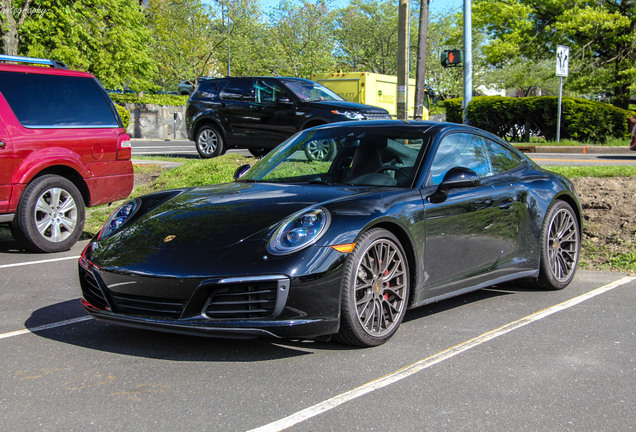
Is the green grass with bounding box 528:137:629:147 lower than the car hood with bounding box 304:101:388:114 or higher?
lower

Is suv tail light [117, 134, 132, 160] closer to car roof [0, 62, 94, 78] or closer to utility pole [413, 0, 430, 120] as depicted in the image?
car roof [0, 62, 94, 78]

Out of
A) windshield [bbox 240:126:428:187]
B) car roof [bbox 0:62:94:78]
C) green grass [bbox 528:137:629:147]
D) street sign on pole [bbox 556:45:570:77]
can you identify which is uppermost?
street sign on pole [bbox 556:45:570:77]

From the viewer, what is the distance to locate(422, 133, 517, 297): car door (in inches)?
190

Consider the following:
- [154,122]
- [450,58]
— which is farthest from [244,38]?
[450,58]

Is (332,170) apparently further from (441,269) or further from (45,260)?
(45,260)

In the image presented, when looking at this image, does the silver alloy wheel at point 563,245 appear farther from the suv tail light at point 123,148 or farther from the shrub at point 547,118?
the shrub at point 547,118

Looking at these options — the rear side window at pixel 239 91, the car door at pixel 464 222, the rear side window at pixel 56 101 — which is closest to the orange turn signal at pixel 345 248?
the car door at pixel 464 222

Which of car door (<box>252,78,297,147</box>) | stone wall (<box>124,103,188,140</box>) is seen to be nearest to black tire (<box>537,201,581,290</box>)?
car door (<box>252,78,297,147</box>)

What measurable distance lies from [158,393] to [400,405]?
45.4 inches

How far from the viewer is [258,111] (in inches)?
617

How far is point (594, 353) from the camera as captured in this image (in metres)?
4.28

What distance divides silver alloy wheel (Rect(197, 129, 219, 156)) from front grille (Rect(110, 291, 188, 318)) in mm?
12179

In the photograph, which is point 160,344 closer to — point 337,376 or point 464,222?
point 337,376

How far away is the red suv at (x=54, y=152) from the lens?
24.2 ft
